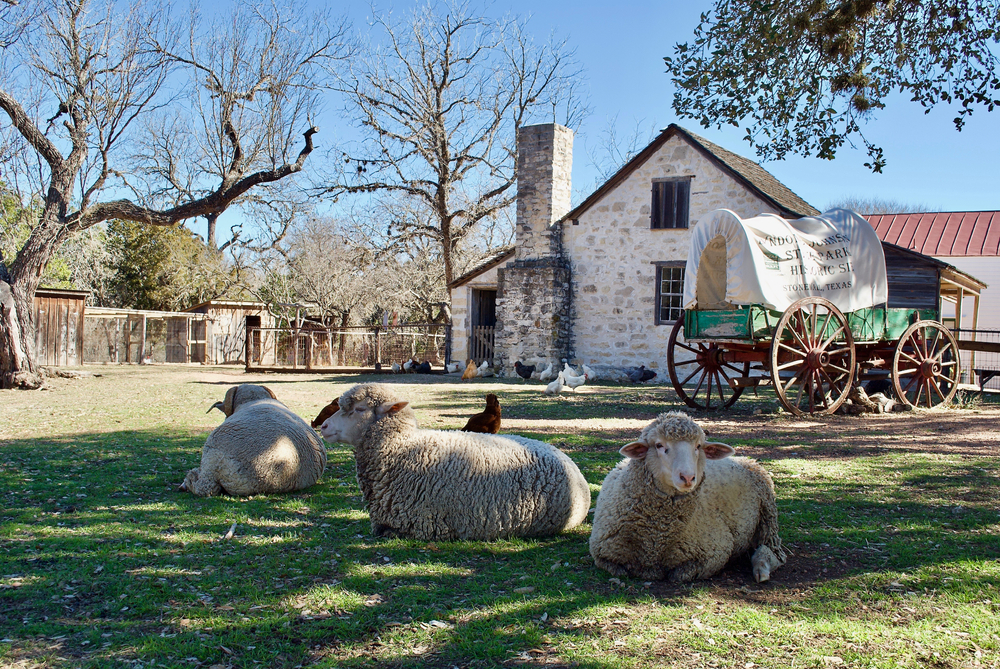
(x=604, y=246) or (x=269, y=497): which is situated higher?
(x=604, y=246)

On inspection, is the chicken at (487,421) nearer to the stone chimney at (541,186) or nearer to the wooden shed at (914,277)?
the wooden shed at (914,277)

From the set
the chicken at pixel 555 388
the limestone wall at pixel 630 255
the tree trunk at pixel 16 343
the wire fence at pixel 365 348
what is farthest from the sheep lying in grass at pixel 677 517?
the wire fence at pixel 365 348

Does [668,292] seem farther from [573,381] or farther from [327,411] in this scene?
[327,411]

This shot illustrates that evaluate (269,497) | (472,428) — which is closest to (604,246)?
(472,428)

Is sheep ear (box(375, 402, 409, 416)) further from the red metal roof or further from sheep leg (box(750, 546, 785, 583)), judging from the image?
the red metal roof

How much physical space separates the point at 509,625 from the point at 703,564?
1.30 meters

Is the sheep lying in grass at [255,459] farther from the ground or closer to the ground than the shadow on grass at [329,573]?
farther from the ground

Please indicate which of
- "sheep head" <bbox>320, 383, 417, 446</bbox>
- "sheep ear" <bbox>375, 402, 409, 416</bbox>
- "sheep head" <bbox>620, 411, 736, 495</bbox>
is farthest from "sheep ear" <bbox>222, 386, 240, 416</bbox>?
"sheep head" <bbox>620, 411, 736, 495</bbox>

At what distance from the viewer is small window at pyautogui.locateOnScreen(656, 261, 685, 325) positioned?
1925cm

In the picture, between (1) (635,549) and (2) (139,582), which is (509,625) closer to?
(1) (635,549)

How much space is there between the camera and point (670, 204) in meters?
19.2

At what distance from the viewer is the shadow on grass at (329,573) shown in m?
3.23

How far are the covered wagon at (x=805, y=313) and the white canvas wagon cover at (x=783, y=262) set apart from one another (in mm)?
17

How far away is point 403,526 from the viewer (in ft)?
16.2
